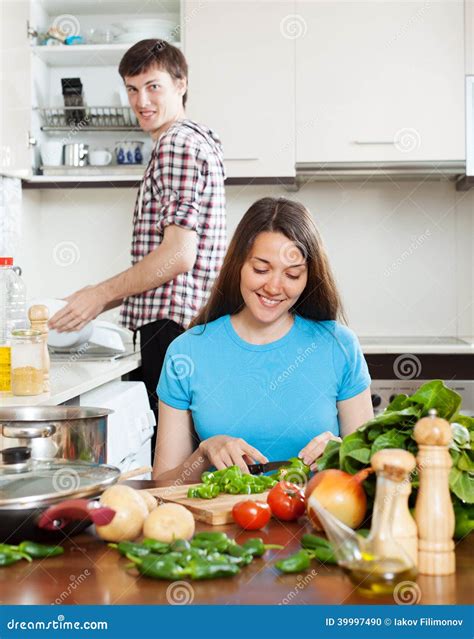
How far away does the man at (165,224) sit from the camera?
8.21ft

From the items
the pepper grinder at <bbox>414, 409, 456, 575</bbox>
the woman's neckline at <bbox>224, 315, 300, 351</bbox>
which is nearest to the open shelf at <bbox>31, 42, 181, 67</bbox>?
the woman's neckline at <bbox>224, 315, 300, 351</bbox>

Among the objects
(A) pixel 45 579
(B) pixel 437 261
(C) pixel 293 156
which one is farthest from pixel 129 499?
(B) pixel 437 261

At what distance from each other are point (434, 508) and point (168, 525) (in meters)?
0.30

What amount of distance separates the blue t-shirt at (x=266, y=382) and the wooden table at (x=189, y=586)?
0.79m

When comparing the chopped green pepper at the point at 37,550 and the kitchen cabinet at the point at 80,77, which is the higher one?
the kitchen cabinet at the point at 80,77

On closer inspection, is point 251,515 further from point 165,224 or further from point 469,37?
point 469,37

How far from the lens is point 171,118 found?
105 inches

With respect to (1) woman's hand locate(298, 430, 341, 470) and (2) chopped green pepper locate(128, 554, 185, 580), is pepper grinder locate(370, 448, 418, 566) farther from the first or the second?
(1) woman's hand locate(298, 430, 341, 470)

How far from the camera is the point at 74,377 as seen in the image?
95.0 inches

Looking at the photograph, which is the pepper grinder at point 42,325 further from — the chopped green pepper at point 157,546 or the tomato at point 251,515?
the chopped green pepper at point 157,546

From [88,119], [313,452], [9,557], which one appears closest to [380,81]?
[88,119]

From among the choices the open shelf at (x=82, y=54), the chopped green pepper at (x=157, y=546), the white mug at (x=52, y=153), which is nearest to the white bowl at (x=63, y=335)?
the white mug at (x=52, y=153)

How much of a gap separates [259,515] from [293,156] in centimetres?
236

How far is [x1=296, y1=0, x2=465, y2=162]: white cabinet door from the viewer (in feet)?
10.7
